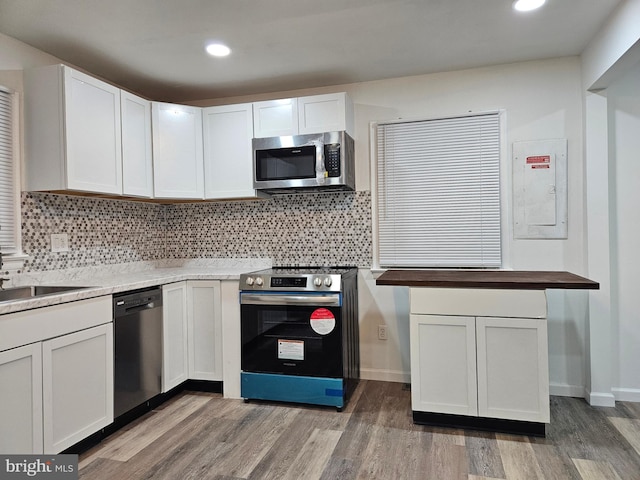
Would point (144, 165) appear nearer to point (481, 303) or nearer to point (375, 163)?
point (375, 163)

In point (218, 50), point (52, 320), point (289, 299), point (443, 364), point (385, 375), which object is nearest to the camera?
Answer: point (52, 320)

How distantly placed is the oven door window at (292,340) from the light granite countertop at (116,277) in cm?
38

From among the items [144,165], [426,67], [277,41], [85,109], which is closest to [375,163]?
[426,67]

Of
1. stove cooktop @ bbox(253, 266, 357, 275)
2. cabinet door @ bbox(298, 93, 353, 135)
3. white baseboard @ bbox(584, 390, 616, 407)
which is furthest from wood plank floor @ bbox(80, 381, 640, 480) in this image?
cabinet door @ bbox(298, 93, 353, 135)

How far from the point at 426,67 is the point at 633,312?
7.41ft

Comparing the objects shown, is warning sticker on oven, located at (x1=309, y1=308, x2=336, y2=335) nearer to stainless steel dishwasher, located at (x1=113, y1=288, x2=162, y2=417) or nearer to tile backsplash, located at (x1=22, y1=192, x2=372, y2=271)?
tile backsplash, located at (x1=22, y1=192, x2=372, y2=271)

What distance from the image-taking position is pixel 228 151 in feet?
11.0

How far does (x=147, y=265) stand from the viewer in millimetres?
3572

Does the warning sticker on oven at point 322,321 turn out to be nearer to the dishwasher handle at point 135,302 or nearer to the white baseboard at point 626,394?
the dishwasher handle at point 135,302

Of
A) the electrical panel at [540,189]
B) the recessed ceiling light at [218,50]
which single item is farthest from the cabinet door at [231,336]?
the electrical panel at [540,189]

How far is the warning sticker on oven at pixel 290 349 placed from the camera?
9.32 ft

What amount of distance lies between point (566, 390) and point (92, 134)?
3.68 meters

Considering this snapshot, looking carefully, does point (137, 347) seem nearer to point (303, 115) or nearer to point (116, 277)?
point (116, 277)

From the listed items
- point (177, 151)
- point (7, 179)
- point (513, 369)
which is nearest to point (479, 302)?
point (513, 369)
